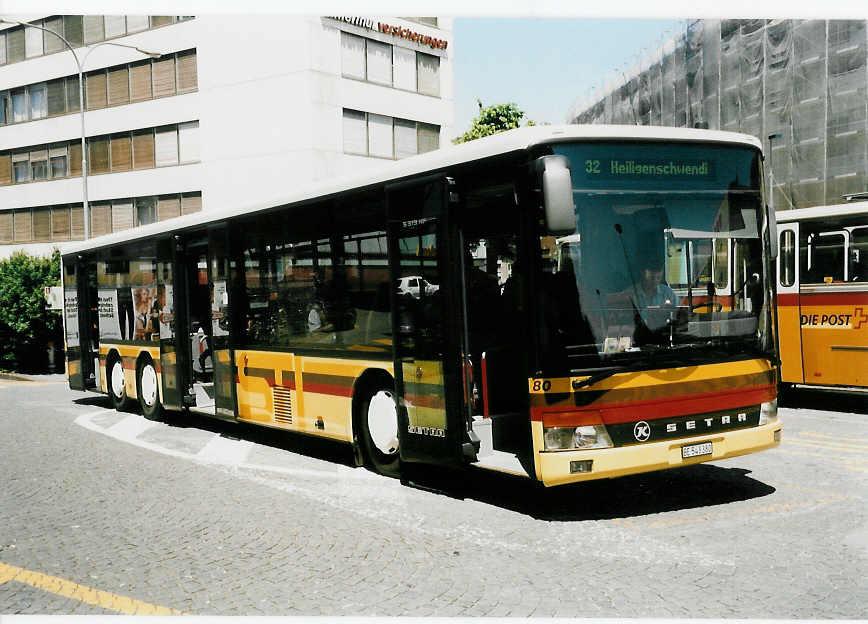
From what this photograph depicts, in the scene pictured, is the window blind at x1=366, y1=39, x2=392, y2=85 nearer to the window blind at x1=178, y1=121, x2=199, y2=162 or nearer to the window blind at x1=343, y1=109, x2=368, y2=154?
the window blind at x1=343, y1=109, x2=368, y2=154

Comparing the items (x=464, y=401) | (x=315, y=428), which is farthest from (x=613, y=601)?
(x=315, y=428)

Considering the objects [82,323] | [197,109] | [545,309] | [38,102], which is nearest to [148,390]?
[82,323]

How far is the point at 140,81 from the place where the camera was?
117 ft

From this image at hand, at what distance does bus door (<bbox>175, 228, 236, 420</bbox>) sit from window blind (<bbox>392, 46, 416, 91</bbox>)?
67.1 ft

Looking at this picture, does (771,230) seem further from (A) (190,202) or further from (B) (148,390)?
(A) (190,202)

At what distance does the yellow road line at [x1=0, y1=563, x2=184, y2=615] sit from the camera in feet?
17.6

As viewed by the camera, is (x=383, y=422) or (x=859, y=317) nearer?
(x=383, y=422)

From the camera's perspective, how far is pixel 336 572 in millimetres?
5871

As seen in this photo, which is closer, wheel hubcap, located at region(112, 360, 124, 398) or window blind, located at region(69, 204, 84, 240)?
wheel hubcap, located at region(112, 360, 124, 398)

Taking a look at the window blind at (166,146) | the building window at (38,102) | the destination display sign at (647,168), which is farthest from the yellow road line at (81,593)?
the building window at (38,102)

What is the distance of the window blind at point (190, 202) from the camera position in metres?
34.6

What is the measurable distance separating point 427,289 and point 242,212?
415cm

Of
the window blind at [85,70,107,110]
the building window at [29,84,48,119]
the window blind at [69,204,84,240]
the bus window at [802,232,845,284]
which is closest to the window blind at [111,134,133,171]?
the window blind at [85,70,107,110]

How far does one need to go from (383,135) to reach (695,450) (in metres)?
26.1
